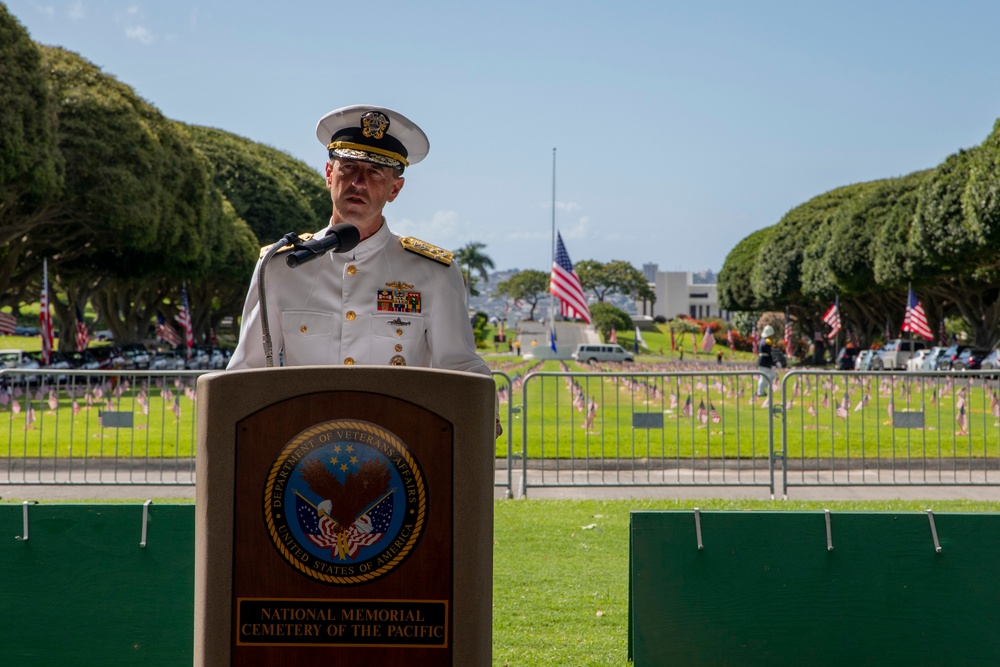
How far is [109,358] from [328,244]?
119 ft

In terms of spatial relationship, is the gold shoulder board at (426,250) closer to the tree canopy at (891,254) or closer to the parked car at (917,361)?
the tree canopy at (891,254)

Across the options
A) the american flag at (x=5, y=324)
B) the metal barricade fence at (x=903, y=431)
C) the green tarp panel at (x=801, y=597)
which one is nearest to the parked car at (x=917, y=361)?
the american flag at (x=5, y=324)

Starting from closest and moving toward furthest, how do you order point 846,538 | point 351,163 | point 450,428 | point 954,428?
point 450,428, point 351,163, point 846,538, point 954,428

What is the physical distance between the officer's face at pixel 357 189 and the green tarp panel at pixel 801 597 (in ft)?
4.99

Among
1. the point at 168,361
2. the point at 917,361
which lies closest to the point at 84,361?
the point at 168,361

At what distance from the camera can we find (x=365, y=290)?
3.66 m

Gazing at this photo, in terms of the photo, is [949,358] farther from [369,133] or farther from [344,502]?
[344,502]

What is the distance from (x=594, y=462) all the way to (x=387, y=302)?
353 inches

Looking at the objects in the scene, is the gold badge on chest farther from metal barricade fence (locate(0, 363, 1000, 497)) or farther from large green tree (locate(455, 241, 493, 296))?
large green tree (locate(455, 241, 493, 296))

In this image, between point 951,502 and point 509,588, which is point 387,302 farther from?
point 951,502

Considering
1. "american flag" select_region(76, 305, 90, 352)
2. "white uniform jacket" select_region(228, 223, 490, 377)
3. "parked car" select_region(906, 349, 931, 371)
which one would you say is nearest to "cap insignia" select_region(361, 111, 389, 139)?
"white uniform jacket" select_region(228, 223, 490, 377)

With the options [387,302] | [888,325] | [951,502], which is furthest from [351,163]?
[888,325]

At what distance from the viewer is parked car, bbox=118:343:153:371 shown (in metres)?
38.8

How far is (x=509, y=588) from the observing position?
253 inches
